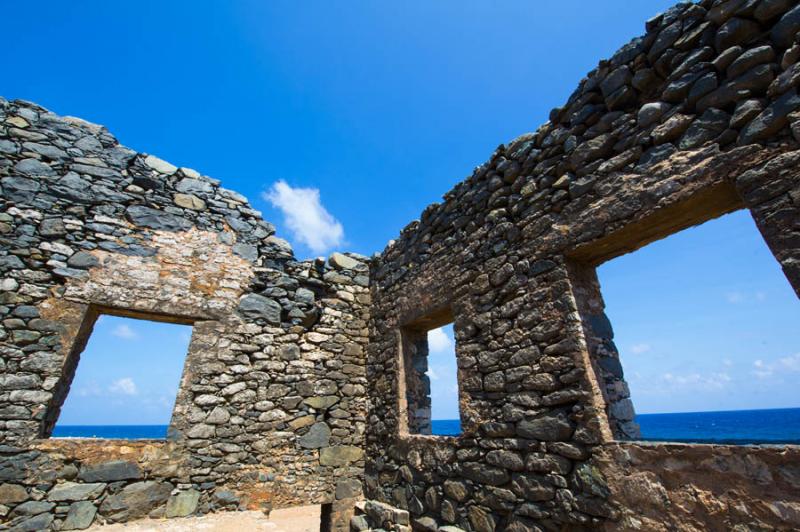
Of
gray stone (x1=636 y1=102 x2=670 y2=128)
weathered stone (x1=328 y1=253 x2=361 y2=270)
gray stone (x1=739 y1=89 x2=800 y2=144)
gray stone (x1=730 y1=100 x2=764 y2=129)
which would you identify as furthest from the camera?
weathered stone (x1=328 y1=253 x2=361 y2=270)

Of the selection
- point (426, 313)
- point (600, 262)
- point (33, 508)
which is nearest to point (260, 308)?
point (426, 313)

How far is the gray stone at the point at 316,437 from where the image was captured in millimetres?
5176

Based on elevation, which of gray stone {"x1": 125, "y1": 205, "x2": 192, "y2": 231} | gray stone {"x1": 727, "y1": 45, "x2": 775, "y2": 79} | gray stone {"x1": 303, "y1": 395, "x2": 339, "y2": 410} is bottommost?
gray stone {"x1": 303, "y1": 395, "x2": 339, "y2": 410}

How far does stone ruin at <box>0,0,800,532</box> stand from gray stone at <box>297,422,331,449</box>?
38 mm

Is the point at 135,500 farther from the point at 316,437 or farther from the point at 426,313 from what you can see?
the point at 426,313

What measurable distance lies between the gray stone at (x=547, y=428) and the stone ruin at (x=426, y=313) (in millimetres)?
27

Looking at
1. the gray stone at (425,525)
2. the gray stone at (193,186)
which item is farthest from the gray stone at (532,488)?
the gray stone at (193,186)

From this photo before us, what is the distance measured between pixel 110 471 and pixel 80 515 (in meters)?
0.42

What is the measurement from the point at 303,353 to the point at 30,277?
10.9 feet

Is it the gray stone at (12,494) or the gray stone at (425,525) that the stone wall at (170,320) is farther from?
the gray stone at (425,525)

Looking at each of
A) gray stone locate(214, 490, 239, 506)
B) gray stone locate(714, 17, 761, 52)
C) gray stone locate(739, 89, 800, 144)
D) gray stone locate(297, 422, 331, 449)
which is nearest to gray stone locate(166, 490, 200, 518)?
gray stone locate(214, 490, 239, 506)

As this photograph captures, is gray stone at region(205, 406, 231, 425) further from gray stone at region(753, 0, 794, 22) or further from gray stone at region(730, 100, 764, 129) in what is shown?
gray stone at region(753, 0, 794, 22)

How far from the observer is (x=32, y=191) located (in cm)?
472

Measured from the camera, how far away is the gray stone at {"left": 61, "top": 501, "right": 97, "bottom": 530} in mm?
3852
